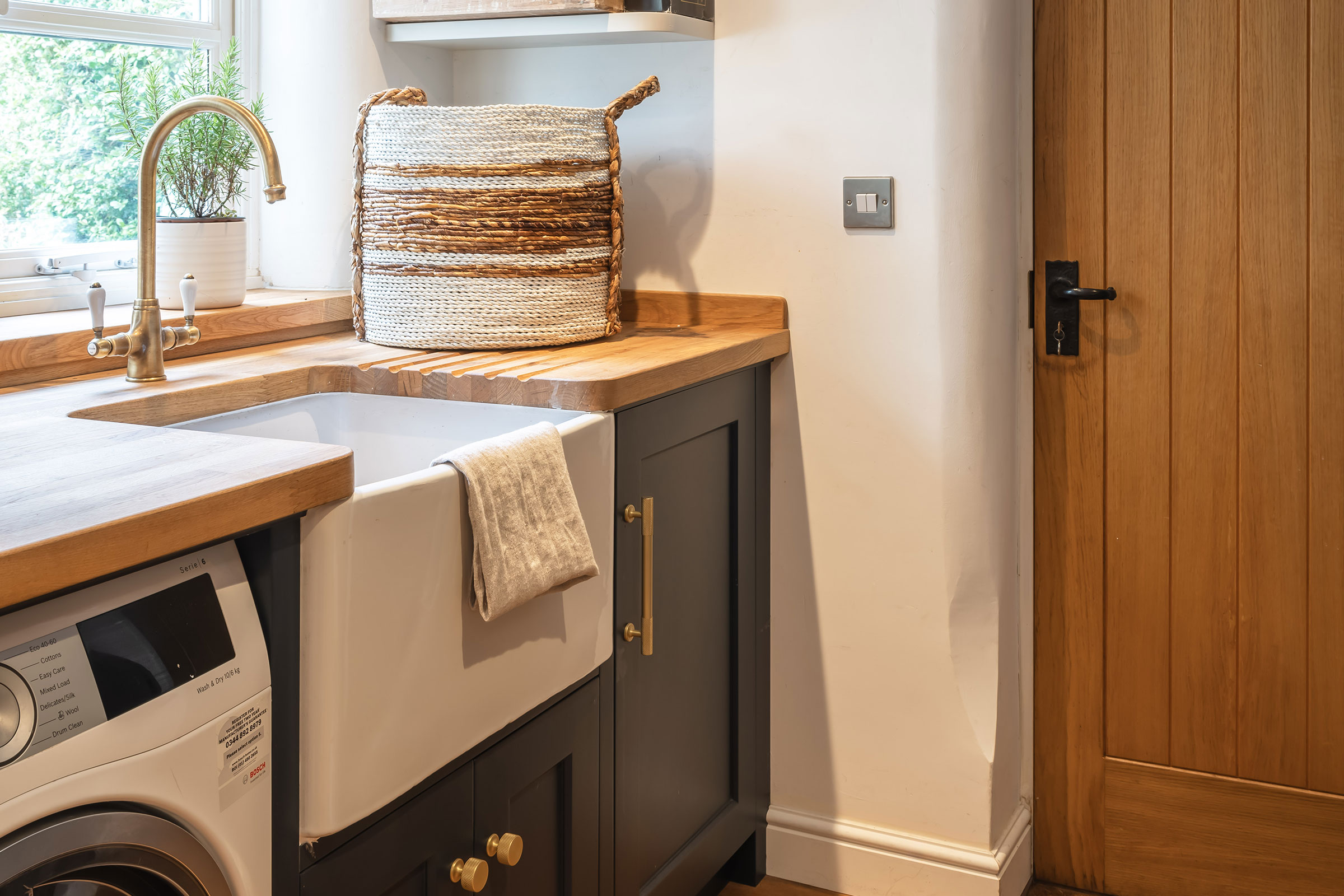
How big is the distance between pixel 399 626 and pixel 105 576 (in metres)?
0.30

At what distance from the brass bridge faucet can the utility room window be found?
0.22 meters

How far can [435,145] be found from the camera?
1646 millimetres

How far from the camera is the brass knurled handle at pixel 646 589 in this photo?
61.8 inches

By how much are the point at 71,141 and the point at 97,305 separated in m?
0.43

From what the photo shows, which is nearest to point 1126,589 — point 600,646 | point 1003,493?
point 1003,493

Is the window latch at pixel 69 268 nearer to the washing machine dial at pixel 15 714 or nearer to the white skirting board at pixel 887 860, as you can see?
the washing machine dial at pixel 15 714

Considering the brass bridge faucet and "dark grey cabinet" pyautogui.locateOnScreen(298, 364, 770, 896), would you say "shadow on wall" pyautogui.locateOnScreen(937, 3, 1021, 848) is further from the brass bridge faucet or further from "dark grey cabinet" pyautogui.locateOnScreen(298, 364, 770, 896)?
the brass bridge faucet

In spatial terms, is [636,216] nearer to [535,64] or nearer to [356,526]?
[535,64]

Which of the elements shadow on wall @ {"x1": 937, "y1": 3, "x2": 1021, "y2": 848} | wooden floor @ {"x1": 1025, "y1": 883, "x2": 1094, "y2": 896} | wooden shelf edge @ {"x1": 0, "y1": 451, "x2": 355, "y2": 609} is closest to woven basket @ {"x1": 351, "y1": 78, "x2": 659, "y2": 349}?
shadow on wall @ {"x1": 937, "y1": 3, "x2": 1021, "y2": 848}

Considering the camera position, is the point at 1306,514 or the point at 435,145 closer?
the point at 435,145

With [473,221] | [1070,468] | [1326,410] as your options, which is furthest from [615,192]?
[1326,410]

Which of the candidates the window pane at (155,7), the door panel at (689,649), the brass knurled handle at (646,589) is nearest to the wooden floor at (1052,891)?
the door panel at (689,649)

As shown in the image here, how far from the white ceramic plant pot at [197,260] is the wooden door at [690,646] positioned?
2.25 feet

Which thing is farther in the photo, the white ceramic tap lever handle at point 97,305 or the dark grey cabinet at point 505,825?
the white ceramic tap lever handle at point 97,305
